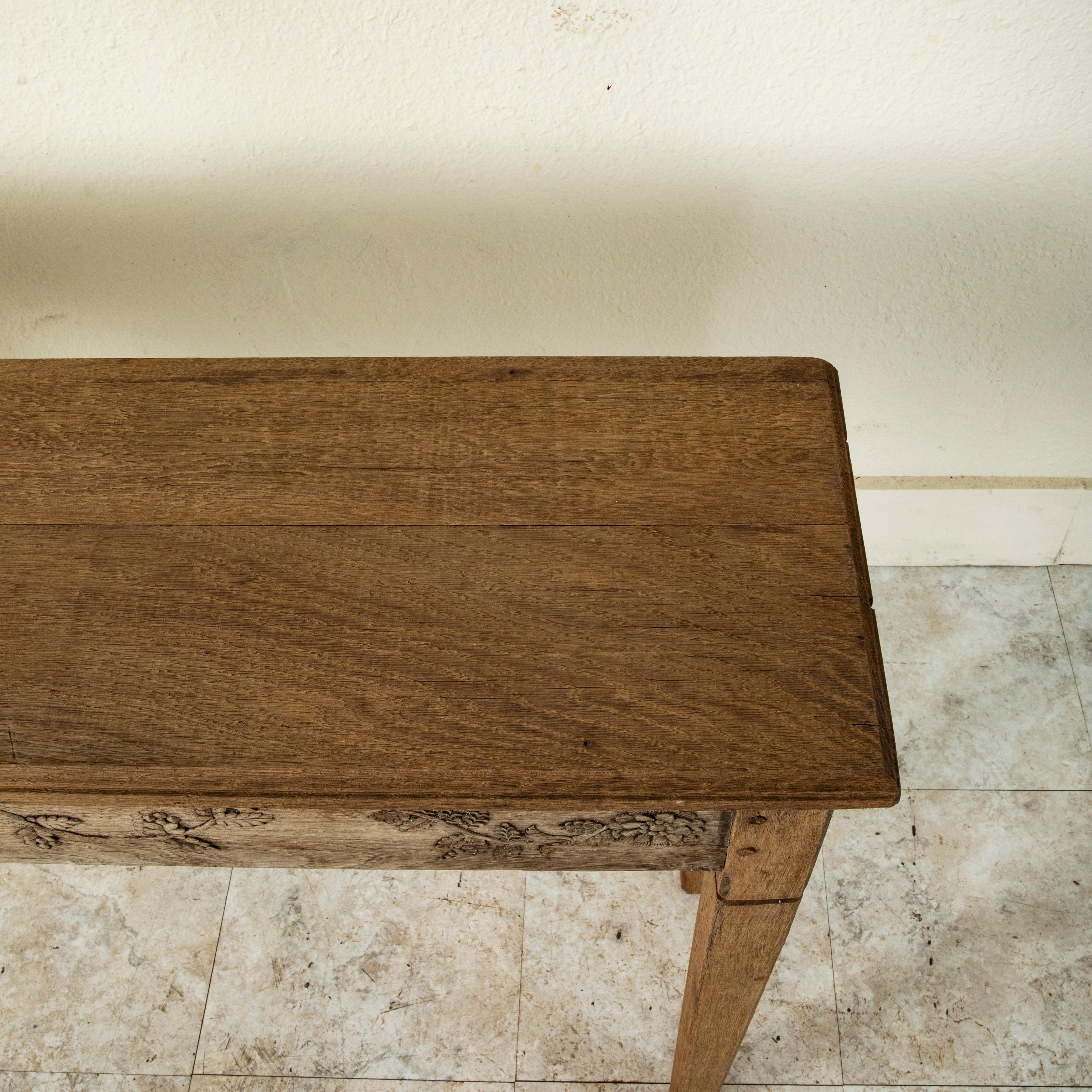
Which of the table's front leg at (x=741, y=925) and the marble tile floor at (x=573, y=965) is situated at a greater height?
the table's front leg at (x=741, y=925)

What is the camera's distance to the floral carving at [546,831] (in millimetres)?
813

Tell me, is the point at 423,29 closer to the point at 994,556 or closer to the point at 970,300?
the point at 970,300

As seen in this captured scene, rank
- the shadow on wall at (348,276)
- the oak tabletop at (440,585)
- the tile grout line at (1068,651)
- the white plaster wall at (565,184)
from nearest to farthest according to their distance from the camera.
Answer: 1. the oak tabletop at (440,585)
2. the white plaster wall at (565,184)
3. the shadow on wall at (348,276)
4. the tile grout line at (1068,651)

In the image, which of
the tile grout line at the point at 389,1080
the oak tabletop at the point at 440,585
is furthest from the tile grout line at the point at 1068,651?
the oak tabletop at the point at 440,585

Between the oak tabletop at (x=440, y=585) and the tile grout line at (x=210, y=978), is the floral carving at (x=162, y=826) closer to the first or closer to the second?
the oak tabletop at (x=440, y=585)

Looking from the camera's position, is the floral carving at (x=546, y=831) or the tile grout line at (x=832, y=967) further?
the tile grout line at (x=832, y=967)

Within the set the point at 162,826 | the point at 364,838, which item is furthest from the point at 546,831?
the point at 162,826

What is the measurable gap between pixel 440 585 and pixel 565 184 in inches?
23.2

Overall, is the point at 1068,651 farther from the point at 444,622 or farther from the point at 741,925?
the point at 444,622

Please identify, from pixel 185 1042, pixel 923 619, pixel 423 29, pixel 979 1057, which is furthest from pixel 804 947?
A: pixel 423 29

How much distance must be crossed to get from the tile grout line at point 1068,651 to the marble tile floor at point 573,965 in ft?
0.06

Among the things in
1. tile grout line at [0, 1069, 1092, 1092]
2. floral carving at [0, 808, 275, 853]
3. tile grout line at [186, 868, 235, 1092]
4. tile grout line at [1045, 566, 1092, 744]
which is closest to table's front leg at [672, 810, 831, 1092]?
tile grout line at [0, 1069, 1092, 1092]

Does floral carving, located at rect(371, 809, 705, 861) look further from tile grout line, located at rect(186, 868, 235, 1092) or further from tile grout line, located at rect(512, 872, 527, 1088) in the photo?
tile grout line, located at rect(186, 868, 235, 1092)

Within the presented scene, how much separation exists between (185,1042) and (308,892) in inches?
9.9
